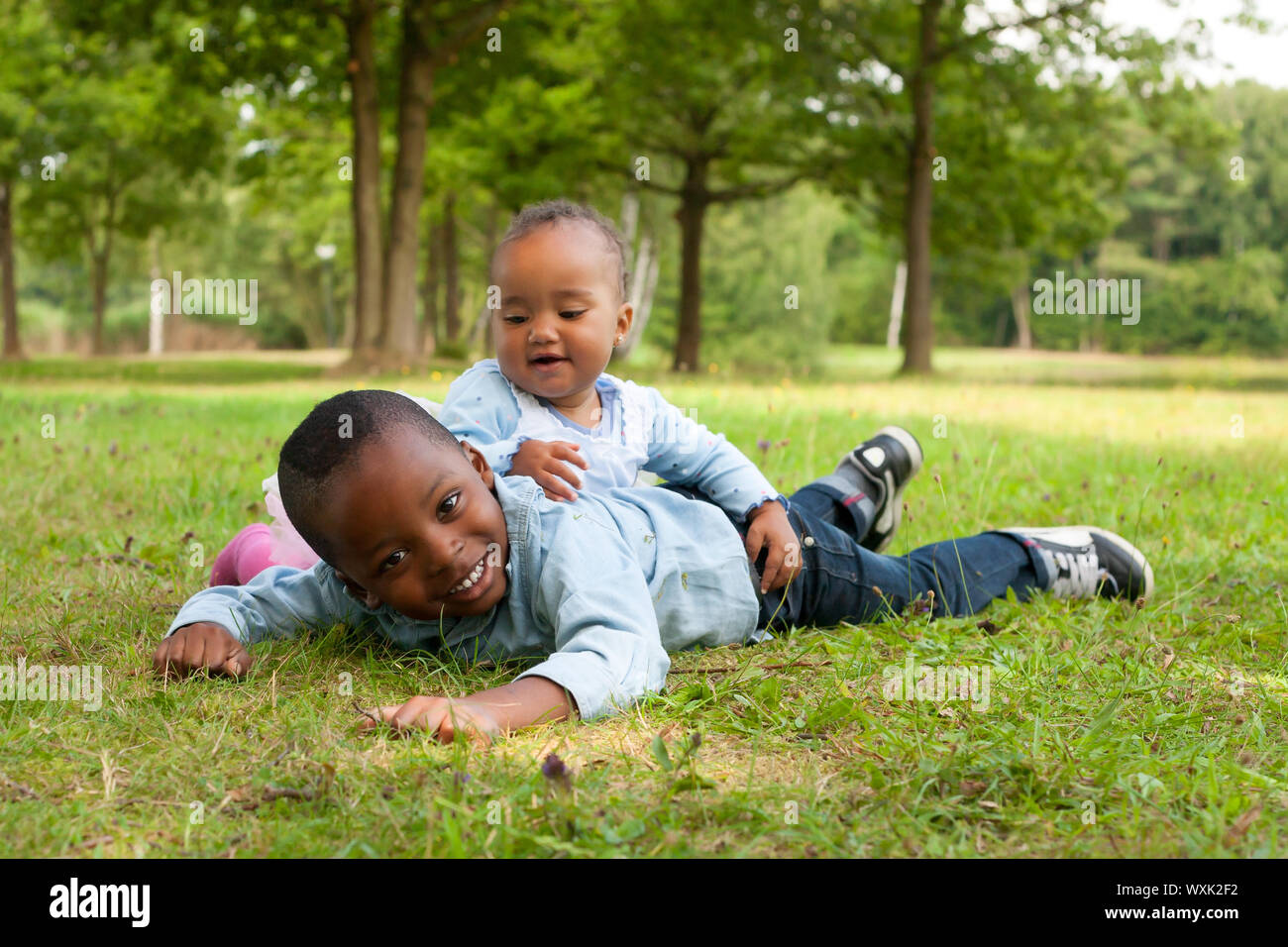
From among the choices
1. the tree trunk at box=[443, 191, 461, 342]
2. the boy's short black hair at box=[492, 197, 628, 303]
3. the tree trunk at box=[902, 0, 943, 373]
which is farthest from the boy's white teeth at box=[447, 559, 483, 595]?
the tree trunk at box=[443, 191, 461, 342]

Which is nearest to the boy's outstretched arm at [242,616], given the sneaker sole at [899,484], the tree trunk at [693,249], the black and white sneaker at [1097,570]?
the sneaker sole at [899,484]

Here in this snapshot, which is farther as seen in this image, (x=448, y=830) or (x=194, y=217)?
(x=194, y=217)

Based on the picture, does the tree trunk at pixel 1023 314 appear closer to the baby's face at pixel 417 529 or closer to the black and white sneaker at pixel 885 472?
the black and white sneaker at pixel 885 472

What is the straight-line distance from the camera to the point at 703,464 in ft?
11.4

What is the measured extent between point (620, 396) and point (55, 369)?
61.5 feet

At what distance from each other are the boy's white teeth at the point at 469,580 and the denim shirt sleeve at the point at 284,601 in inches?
17.0

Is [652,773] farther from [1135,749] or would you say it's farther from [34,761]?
[34,761]

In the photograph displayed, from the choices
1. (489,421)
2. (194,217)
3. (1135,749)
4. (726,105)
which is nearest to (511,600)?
(489,421)

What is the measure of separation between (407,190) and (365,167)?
0.68 m

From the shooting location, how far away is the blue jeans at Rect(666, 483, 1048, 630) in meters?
3.37

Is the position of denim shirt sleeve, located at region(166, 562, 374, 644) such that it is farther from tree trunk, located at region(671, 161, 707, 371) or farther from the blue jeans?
A: tree trunk, located at region(671, 161, 707, 371)

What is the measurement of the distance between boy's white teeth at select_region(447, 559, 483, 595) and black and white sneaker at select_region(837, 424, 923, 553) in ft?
5.98

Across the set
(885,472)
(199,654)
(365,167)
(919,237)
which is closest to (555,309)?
(199,654)

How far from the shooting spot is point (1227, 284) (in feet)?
160
